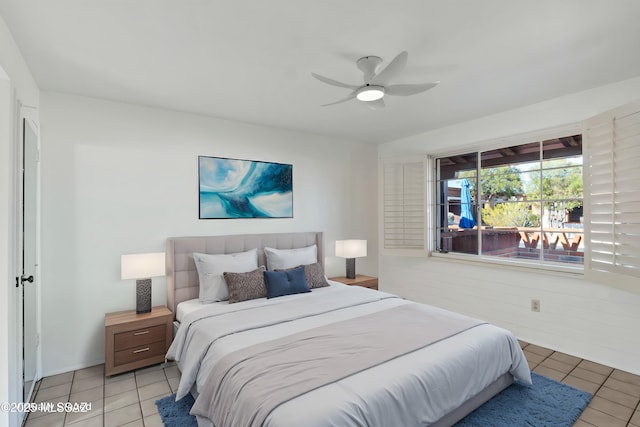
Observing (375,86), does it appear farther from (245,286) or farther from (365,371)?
(245,286)

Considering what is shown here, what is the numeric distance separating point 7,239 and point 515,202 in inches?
175

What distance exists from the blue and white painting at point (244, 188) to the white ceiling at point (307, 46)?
29.0 inches

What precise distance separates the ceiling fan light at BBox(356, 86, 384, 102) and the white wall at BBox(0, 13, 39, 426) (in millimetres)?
2153

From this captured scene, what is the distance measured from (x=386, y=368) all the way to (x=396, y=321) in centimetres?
75

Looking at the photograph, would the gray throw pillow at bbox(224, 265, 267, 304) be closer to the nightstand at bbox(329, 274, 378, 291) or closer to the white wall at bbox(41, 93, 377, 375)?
the white wall at bbox(41, 93, 377, 375)

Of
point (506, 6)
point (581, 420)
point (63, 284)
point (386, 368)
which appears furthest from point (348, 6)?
point (63, 284)

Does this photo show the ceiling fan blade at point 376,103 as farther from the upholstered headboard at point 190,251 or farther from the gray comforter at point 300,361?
the upholstered headboard at point 190,251

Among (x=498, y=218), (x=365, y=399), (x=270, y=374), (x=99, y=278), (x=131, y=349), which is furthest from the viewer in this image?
(x=498, y=218)

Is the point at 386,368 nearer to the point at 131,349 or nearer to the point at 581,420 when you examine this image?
the point at 581,420

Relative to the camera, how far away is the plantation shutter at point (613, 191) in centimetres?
249

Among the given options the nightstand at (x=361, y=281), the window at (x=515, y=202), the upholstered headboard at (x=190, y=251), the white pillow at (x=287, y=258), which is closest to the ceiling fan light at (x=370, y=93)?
the white pillow at (x=287, y=258)

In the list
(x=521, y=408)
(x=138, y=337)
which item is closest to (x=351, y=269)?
(x=521, y=408)

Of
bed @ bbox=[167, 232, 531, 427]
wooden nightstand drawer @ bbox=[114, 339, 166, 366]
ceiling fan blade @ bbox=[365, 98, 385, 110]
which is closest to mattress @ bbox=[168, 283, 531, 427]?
bed @ bbox=[167, 232, 531, 427]

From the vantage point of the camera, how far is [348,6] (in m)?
1.79
